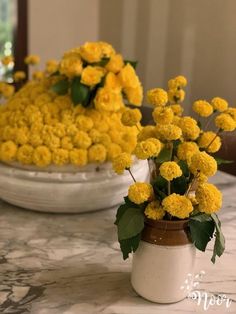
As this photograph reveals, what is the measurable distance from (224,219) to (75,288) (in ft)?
1.43

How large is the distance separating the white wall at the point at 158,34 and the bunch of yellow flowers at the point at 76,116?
1.10 meters

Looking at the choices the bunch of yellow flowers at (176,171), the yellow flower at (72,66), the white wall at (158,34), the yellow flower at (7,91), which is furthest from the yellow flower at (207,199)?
the white wall at (158,34)

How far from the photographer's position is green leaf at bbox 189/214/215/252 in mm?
737

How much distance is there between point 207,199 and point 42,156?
450 millimetres

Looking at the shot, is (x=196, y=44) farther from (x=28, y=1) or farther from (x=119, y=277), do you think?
(x=119, y=277)

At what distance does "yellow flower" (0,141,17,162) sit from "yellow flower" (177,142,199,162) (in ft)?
1.37

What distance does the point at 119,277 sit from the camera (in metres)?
0.85

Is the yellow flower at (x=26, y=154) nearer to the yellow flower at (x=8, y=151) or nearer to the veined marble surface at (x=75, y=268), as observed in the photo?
the yellow flower at (x=8, y=151)

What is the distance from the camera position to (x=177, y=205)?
2.27ft

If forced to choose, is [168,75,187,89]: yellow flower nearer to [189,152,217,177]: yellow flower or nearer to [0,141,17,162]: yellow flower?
[189,152,217,177]: yellow flower

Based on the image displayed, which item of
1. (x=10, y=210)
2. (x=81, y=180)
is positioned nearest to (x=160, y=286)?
(x=81, y=180)

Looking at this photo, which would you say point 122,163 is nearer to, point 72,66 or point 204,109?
point 204,109

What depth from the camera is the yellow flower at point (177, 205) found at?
2.27ft

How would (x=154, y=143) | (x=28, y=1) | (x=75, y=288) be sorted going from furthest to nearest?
(x=28, y=1) → (x=75, y=288) → (x=154, y=143)
